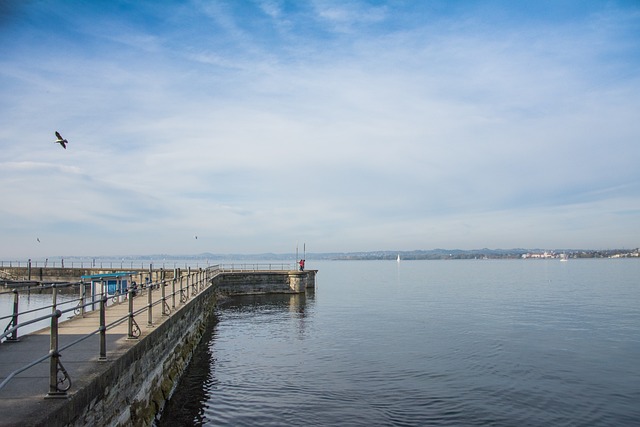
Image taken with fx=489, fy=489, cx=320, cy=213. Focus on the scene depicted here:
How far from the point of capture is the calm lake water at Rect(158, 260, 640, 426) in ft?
48.4

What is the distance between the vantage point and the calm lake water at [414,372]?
48.4 ft

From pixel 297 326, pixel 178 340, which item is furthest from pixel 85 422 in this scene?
pixel 297 326

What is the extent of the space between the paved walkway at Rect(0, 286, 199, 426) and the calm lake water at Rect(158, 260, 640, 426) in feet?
12.3

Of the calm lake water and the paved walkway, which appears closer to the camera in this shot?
the paved walkway

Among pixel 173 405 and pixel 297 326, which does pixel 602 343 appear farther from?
pixel 173 405

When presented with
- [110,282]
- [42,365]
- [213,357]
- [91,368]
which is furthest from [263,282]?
[91,368]

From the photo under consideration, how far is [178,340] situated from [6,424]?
39.4 ft

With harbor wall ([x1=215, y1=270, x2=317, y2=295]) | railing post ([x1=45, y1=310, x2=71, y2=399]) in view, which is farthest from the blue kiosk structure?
harbor wall ([x1=215, y1=270, x2=317, y2=295])

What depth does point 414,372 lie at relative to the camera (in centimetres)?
1950

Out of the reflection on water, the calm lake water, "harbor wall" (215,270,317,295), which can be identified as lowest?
the calm lake water

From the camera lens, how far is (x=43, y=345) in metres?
10.8

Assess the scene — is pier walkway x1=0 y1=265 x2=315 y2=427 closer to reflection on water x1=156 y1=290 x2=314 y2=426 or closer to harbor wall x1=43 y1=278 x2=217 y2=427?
harbor wall x1=43 y1=278 x2=217 y2=427

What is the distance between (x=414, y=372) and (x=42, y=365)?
14258mm

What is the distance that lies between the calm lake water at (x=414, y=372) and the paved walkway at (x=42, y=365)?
3.74 meters
